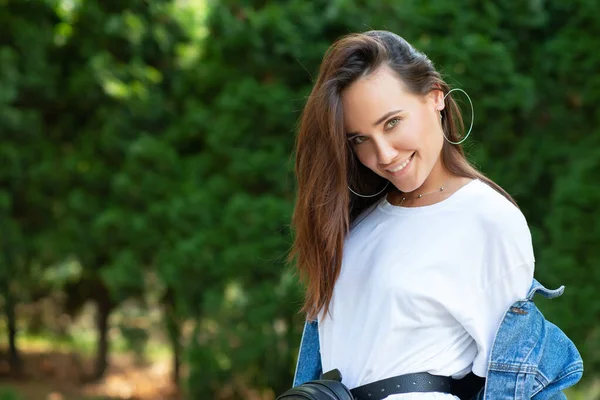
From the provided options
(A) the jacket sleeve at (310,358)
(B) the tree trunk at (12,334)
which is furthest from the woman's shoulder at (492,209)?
(B) the tree trunk at (12,334)

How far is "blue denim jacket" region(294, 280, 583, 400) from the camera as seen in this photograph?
1.64m

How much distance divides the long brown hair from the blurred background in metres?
1.54

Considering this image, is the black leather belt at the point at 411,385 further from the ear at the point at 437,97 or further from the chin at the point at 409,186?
the ear at the point at 437,97

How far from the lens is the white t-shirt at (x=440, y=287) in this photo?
1.67 metres

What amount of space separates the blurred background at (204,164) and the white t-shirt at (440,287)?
1.72m

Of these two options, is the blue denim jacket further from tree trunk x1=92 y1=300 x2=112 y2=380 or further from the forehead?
tree trunk x1=92 y1=300 x2=112 y2=380

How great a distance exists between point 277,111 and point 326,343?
2.27m

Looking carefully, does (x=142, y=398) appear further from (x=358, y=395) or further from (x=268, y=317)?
(x=358, y=395)

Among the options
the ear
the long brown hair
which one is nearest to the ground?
the long brown hair

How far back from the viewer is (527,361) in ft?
5.39

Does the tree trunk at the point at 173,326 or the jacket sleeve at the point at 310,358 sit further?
the tree trunk at the point at 173,326

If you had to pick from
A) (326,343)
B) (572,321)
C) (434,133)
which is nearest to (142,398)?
(572,321)

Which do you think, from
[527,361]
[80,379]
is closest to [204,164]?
[80,379]

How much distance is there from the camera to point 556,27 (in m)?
3.79
